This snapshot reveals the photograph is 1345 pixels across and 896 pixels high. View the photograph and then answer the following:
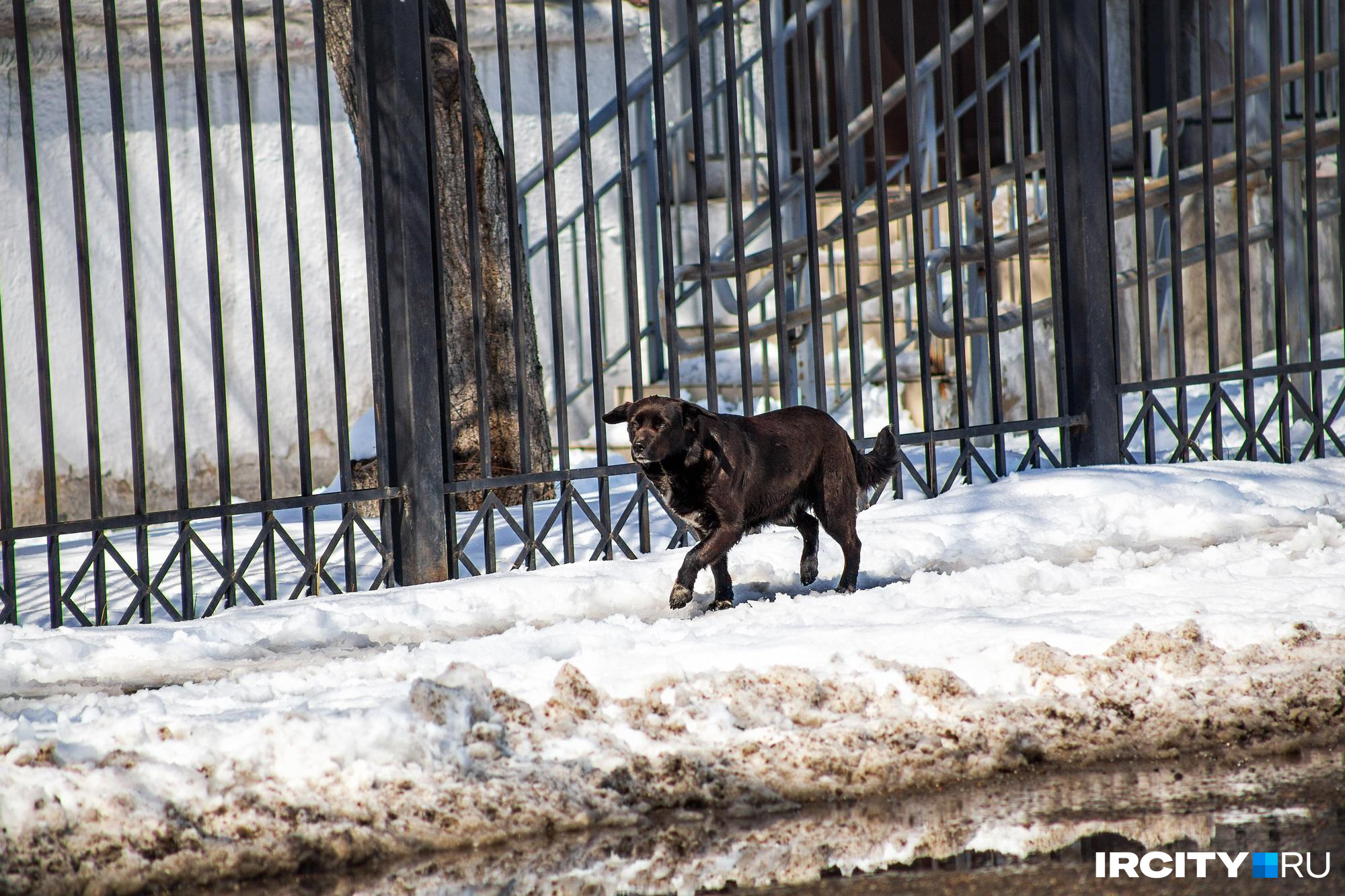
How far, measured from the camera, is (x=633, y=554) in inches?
243

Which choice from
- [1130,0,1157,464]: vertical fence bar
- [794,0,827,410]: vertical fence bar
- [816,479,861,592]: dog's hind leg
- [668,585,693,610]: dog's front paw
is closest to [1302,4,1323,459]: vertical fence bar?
[1130,0,1157,464]: vertical fence bar

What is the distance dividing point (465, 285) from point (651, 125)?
313 centimetres

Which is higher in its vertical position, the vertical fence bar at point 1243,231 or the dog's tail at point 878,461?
the vertical fence bar at point 1243,231

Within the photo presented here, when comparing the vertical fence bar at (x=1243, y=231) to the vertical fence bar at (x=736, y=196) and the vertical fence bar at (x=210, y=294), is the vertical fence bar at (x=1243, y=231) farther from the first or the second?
the vertical fence bar at (x=210, y=294)

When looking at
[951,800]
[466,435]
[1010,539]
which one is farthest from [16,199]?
[951,800]

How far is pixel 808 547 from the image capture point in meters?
5.49

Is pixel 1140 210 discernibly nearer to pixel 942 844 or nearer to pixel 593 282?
pixel 593 282

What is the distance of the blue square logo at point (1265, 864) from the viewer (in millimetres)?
2783

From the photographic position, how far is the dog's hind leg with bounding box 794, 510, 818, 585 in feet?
18.0

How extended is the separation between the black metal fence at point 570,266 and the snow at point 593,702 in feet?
3.09

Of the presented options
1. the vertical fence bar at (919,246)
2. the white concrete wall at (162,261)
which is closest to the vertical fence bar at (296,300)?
the vertical fence bar at (919,246)

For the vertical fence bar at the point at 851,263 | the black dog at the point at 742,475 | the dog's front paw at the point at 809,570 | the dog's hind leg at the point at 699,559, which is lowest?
the dog's front paw at the point at 809,570

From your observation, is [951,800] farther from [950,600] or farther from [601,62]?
[601,62]

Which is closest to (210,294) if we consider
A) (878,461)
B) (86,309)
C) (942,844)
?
(86,309)
